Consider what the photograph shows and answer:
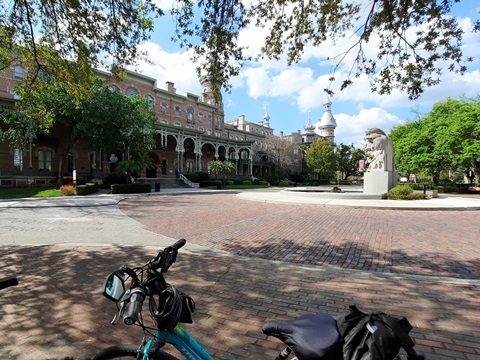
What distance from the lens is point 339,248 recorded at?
6.80 meters

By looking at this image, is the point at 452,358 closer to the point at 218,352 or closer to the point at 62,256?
the point at 218,352

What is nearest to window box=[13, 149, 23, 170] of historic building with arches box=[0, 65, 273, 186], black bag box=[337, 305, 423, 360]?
historic building with arches box=[0, 65, 273, 186]

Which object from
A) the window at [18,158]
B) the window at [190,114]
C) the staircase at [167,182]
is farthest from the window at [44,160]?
the window at [190,114]

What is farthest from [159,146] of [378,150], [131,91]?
[378,150]

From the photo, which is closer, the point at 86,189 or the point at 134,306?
the point at 134,306

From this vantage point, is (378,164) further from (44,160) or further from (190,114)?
(190,114)

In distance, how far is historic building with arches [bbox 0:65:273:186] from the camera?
30750 millimetres

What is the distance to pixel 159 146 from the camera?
45094 millimetres

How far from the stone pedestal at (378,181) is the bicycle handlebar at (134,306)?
21473mm

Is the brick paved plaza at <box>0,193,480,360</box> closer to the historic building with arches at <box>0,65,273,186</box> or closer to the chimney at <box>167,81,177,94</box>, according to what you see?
the historic building with arches at <box>0,65,273,186</box>

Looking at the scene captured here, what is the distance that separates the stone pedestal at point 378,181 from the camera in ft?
66.0

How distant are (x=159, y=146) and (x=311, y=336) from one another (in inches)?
1819

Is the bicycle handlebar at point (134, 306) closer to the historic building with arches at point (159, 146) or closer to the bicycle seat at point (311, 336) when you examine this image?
the bicycle seat at point (311, 336)

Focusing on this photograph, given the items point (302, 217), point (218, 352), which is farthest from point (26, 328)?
point (302, 217)
